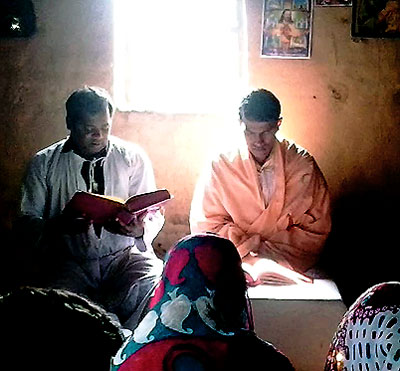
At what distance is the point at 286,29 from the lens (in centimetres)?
402

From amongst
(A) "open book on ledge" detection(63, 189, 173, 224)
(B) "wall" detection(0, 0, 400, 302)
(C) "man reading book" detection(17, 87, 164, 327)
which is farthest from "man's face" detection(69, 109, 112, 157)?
(B) "wall" detection(0, 0, 400, 302)

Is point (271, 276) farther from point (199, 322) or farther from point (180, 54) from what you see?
point (199, 322)

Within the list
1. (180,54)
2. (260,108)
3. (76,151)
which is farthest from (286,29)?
(76,151)

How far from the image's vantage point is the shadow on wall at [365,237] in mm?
4207

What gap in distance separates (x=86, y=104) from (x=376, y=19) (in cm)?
168

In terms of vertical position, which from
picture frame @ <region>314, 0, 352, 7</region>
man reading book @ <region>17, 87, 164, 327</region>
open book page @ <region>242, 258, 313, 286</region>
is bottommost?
open book page @ <region>242, 258, 313, 286</region>

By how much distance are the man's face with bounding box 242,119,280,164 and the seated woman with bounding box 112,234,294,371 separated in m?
2.07

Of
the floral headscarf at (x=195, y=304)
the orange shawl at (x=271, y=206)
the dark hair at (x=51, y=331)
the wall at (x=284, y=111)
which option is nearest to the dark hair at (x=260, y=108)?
the orange shawl at (x=271, y=206)

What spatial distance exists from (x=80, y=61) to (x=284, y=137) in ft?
3.89

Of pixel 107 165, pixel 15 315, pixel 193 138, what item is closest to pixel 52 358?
pixel 15 315

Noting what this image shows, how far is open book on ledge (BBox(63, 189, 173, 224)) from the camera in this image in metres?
3.05

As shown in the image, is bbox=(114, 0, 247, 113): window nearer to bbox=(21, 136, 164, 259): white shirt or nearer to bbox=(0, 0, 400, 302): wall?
bbox=(0, 0, 400, 302): wall

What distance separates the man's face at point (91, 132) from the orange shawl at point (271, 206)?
2.06 ft

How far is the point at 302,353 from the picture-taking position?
314 cm
